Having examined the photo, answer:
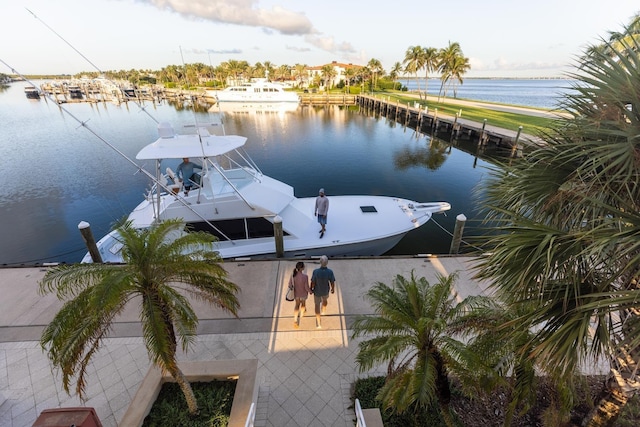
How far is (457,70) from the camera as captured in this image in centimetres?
4641

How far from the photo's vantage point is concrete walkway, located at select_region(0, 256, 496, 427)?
4961mm

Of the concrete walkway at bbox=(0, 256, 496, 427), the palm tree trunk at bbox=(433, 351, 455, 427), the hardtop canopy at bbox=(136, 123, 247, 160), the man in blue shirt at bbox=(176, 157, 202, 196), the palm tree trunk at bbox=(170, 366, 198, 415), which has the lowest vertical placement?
the concrete walkway at bbox=(0, 256, 496, 427)

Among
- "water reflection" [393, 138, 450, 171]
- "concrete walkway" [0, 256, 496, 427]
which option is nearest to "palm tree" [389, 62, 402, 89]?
"water reflection" [393, 138, 450, 171]

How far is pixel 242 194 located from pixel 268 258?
2204 millimetres

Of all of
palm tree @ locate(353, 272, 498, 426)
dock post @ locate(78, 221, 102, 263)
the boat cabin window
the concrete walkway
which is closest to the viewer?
palm tree @ locate(353, 272, 498, 426)

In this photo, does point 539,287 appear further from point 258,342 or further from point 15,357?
point 15,357

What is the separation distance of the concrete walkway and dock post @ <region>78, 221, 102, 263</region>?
126 centimetres

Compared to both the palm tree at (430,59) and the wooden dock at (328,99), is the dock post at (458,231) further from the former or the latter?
the wooden dock at (328,99)

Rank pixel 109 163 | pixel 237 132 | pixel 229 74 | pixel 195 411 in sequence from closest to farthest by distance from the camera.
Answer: pixel 195 411 → pixel 109 163 → pixel 237 132 → pixel 229 74

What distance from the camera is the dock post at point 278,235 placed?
28.4 feet

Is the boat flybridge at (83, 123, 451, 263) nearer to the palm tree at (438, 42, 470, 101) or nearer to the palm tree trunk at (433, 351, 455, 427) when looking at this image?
the palm tree trunk at (433, 351, 455, 427)

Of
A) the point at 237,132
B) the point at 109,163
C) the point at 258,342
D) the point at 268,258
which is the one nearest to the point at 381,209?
the point at 268,258

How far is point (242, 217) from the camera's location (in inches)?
363

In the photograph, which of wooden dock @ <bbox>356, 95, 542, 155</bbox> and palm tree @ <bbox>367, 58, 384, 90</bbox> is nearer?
wooden dock @ <bbox>356, 95, 542, 155</bbox>
